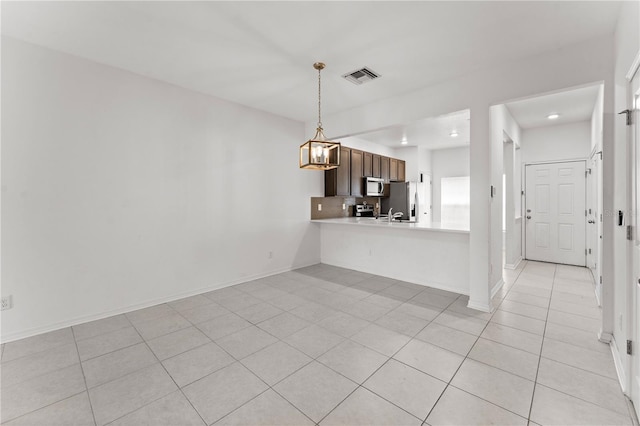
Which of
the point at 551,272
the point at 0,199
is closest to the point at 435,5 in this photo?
the point at 0,199

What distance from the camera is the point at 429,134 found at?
625cm

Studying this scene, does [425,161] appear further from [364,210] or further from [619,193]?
[619,193]

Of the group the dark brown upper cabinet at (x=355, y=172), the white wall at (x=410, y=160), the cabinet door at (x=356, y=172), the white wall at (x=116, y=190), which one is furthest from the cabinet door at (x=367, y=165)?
the white wall at (x=116, y=190)

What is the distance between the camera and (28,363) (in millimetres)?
2301

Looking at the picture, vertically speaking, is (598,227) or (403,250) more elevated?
(598,227)

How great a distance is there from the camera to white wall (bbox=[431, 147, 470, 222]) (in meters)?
7.71

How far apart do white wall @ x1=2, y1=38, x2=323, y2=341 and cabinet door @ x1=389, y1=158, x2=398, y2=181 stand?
3.74m

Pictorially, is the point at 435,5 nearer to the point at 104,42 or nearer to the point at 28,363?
the point at 104,42

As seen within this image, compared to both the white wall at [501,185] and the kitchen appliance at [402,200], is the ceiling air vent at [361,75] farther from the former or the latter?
the kitchen appliance at [402,200]

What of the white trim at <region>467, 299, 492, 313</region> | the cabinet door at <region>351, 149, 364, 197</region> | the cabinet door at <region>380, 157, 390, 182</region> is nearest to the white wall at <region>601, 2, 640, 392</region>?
the white trim at <region>467, 299, 492, 313</region>

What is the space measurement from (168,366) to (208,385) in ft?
1.55

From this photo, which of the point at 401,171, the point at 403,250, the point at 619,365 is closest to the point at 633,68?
the point at 619,365

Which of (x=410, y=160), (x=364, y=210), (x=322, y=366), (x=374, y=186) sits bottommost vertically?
(x=322, y=366)

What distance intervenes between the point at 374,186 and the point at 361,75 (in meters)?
3.57
